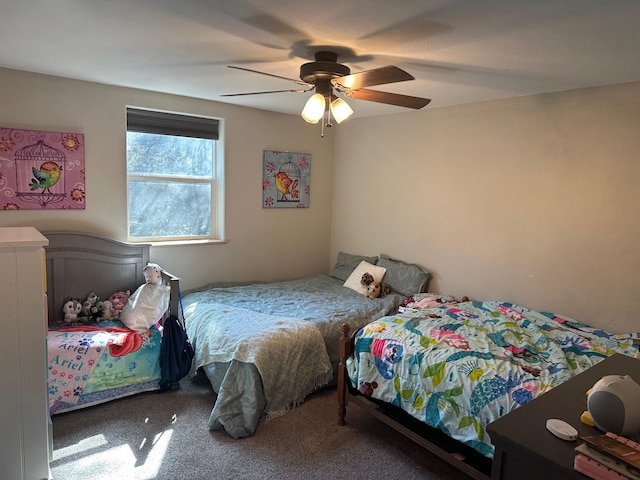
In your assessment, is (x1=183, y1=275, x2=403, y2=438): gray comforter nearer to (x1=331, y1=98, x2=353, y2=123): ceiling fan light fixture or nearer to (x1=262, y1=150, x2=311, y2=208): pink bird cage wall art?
(x1=262, y1=150, x2=311, y2=208): pink bird cage wall art

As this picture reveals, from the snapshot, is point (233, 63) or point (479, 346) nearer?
point (479, 346)

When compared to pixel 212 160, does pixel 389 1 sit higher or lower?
higher

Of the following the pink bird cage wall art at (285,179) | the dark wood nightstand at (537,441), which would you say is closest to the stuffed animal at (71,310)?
the pink bird cage wall art at (285,179)

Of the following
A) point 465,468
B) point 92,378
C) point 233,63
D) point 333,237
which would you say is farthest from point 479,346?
→ point 333,237

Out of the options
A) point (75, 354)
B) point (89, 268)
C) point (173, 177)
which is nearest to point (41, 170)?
point (89, 268)

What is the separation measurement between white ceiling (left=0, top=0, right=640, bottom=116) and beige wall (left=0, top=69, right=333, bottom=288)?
0.26 meters

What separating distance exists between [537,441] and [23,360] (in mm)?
2003

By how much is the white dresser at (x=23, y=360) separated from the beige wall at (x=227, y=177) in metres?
1.65

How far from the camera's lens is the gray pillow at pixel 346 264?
461cm

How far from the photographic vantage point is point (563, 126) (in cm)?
311

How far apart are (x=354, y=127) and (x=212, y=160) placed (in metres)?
1.59

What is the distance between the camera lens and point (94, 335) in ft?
9.81

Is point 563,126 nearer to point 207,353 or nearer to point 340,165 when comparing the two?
point 340,165

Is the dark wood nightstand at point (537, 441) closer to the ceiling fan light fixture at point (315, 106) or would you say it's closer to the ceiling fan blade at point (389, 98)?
the ceiling fan blade at point (389, 98)
